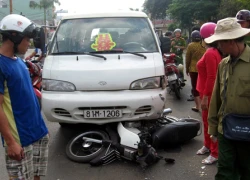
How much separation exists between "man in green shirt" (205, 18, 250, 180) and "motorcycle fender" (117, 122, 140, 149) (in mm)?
1351

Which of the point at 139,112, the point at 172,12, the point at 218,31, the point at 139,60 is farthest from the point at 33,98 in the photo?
the point at 172,12

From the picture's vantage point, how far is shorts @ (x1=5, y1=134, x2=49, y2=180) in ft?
8.81

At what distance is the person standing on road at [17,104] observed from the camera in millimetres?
2551

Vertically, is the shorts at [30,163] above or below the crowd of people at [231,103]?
below

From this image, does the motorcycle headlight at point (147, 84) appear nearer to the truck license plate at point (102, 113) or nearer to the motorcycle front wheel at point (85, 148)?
the truck license plate at point (102, 113)

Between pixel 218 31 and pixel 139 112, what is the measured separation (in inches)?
77.0

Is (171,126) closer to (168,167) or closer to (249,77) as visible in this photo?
(168,167)

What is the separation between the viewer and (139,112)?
4.64 m

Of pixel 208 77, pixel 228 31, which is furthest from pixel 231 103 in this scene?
pixel 208 77

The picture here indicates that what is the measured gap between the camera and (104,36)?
17.9 feet

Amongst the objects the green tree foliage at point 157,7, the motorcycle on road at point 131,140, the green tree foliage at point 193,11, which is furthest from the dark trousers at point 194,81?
the green tree foliage at point 157,7

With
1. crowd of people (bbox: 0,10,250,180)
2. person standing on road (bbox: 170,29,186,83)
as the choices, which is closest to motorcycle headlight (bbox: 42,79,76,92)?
crowd of people (bbox: 0,10,250,180)

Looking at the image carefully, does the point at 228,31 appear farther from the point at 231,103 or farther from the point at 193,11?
the point at 193,11

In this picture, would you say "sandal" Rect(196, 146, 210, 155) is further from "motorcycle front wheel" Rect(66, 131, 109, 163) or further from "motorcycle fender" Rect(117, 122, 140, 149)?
"motorcycle front wheel" Rect(66, 131, 109, 163)
